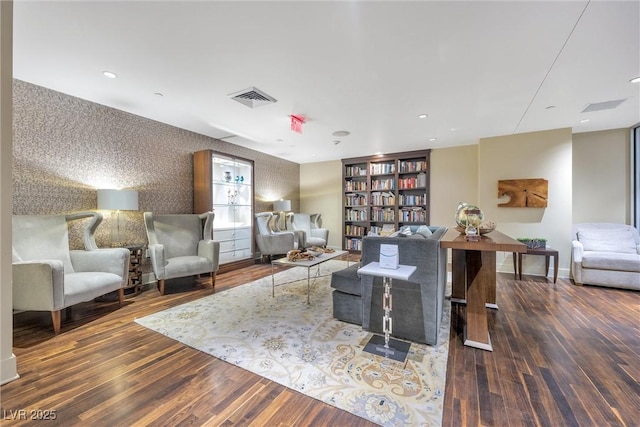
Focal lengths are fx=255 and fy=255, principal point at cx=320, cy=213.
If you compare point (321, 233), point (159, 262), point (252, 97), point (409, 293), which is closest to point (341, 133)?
point (252, 97)

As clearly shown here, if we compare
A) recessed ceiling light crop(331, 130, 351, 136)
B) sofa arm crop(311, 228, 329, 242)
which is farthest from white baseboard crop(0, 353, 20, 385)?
sofa arm crop(311, 228, 329, 242)

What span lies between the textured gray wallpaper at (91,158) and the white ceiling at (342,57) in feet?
0.72

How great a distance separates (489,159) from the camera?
454 centimetres

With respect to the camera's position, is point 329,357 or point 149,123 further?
point 149,123

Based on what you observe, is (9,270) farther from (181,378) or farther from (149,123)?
(149,123)

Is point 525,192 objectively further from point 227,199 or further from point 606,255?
point 227,199

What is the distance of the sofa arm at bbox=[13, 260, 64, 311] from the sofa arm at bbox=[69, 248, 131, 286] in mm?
606

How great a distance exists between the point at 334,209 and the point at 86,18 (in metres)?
5.50

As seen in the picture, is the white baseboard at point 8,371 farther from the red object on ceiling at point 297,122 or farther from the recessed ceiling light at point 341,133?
the recessed ceiling light at point 341,133

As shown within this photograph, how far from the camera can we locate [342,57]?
221 cm

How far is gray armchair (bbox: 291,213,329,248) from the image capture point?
5838mm

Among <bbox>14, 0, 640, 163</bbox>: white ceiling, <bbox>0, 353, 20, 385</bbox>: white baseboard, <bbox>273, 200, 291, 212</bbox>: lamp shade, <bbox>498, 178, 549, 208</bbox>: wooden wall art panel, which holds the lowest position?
<bbox>0, 353, 20, 385</bbox>: white baseboard

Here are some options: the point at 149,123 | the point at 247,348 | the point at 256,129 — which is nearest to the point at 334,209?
the point at 256,129

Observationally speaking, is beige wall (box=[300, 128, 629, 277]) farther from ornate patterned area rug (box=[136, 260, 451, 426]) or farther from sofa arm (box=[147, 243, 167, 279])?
sofa arm (box=[147, 243, 167, 279])
